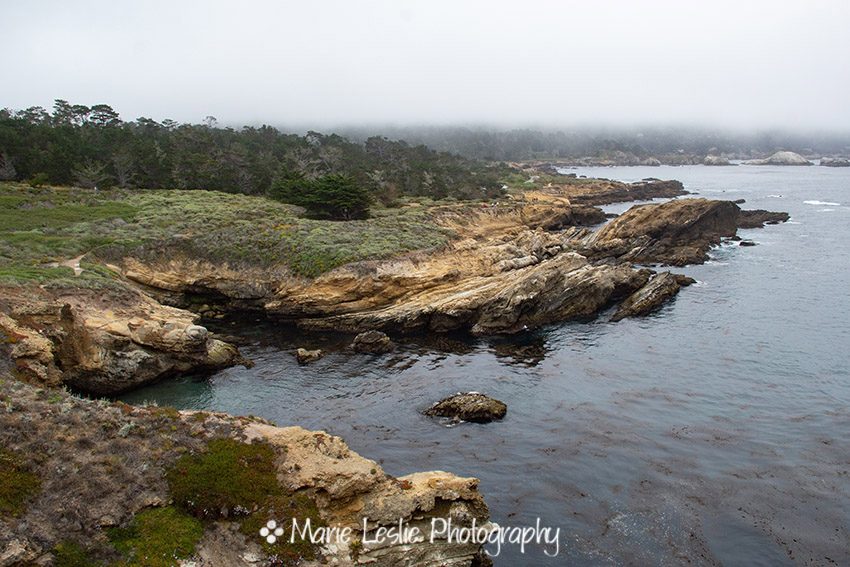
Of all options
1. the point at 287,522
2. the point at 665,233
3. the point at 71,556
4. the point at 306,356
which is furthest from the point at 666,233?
the point at 71,556

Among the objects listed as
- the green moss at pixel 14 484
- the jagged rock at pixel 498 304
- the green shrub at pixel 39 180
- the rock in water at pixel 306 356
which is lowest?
the rock in water at pixel 306 356

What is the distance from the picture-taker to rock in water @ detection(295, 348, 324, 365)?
38428 millimetres

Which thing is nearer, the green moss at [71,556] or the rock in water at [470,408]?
the green moss at [71,556]

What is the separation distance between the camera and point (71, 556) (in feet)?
45.8

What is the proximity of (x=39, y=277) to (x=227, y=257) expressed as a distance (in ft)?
51.0

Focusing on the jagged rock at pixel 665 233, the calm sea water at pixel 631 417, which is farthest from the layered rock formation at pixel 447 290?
the jagged rock at pixel 665 233

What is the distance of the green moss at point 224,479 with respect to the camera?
16.3m

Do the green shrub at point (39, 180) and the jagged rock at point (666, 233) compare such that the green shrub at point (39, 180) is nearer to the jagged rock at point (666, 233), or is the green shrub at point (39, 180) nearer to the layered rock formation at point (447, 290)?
the layered rock formation at point (447, 290)

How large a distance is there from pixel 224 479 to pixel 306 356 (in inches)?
861

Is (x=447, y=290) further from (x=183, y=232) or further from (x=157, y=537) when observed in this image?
(x=157, y=537)

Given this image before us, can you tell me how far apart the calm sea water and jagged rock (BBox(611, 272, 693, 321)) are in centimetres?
110

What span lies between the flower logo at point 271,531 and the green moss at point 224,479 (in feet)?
2.23

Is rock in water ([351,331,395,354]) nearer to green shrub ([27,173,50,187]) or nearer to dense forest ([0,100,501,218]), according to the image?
dense forest ([0,100,501,218])

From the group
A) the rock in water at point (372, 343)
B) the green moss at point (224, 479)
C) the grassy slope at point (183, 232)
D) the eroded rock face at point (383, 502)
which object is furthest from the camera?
the grassy slope at point (183, 232)
